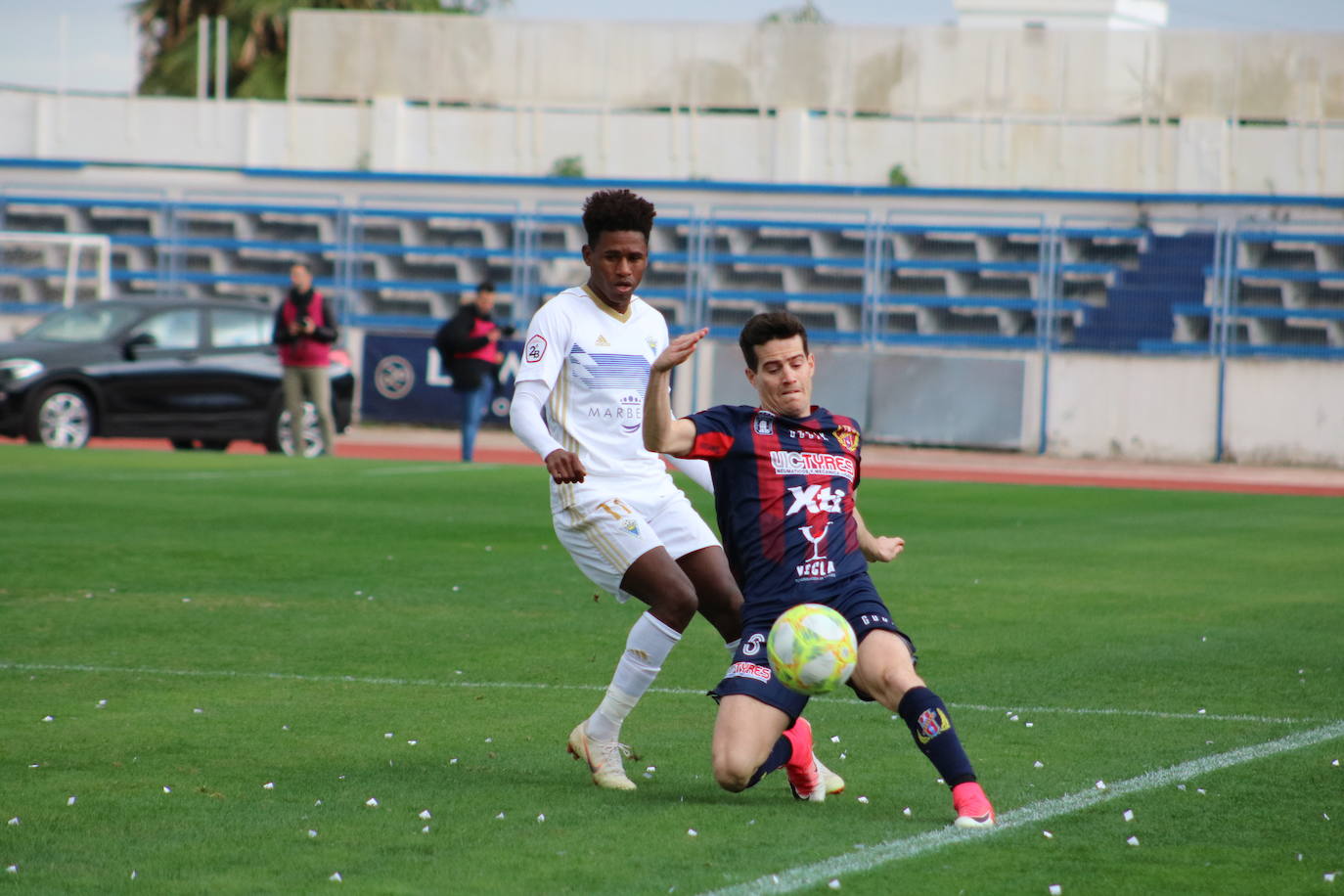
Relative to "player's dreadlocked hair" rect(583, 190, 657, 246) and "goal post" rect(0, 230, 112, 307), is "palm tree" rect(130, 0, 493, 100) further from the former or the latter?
"player's dreadlocked hair" rect(583, 190, 657, 246)

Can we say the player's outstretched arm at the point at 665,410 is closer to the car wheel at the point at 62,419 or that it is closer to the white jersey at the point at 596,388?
the white jersey at the point at 596,388

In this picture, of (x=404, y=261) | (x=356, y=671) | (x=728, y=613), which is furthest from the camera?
(x=404, y=261)

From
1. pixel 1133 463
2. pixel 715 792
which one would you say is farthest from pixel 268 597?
pixel 1133 463

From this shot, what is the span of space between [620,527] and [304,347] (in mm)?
14805

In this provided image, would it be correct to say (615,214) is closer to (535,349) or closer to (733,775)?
(535,349)

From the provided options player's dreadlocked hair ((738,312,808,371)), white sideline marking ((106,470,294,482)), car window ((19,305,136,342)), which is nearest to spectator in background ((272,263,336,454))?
car window ((19,305,136,342))

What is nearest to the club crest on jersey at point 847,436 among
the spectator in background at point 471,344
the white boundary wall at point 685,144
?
the spectator in background at point 471,344

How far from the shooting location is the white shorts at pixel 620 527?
637 cm

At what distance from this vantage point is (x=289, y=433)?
2208cm

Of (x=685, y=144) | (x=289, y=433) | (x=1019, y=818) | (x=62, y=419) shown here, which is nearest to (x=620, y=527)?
(x=1019, y=818)

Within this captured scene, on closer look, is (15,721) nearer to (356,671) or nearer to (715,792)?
(356,671)

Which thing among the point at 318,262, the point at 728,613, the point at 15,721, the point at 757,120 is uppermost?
the point at 757,120

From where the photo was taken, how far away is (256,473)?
61.1ft

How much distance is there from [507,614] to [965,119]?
85.7 ft
